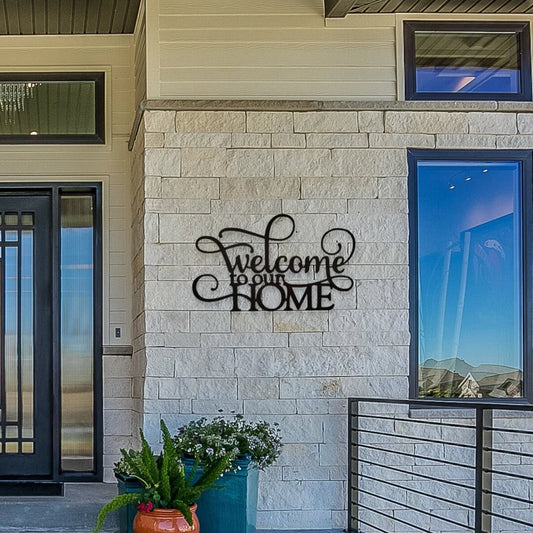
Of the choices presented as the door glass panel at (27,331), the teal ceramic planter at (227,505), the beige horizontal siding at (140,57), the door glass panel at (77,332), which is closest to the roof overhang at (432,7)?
the beige horizontal siding at (140,57)

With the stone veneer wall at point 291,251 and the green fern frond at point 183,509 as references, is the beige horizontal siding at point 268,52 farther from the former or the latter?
the green fern frond at point 183,509

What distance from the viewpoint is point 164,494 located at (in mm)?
3832

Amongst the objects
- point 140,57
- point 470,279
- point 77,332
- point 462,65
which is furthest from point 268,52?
point 77,332

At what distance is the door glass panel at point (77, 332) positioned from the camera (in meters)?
5.54

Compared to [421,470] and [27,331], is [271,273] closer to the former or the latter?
[421,470]

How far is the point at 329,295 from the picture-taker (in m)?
4.80

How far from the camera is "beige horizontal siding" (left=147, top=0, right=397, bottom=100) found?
4.86m

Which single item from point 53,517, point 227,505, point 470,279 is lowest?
point 53,517

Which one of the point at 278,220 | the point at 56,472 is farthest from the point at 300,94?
the point at 56,472

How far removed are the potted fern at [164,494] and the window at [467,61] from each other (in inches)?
98.2

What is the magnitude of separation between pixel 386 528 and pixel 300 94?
8.11 ft

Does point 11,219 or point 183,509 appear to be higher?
point 11,219

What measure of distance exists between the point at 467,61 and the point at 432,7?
1.23ft

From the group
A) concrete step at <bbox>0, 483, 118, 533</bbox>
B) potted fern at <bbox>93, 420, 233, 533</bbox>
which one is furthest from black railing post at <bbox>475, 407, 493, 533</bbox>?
concrete step at <bbox>0, 483, 118, 533</bbox>
